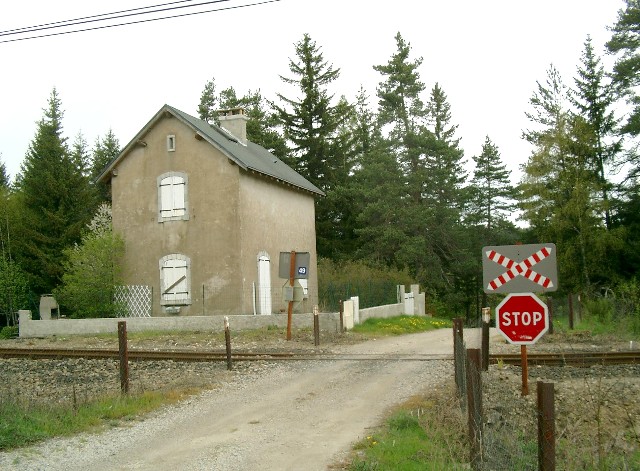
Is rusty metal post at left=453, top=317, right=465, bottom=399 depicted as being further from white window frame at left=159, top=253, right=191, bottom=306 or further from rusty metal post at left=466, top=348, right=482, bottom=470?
white window frame at left=159, top=253, right=191, bottom=306

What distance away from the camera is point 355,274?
3045 centimetres

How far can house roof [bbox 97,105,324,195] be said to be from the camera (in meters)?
25.6

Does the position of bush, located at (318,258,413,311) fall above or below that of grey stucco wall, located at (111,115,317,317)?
below

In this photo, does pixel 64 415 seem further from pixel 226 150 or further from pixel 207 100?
pixel 207 100

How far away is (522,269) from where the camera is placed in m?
9.42

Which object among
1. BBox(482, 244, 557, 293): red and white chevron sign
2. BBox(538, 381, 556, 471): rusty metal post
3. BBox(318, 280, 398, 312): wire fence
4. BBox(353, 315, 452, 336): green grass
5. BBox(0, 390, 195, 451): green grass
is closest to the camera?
BBox(538, 381, 556, 471): rusty metal post

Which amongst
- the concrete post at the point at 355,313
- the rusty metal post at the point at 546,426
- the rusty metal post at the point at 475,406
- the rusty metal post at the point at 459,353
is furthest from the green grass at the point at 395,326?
the rusty metal post at the point at 546,426

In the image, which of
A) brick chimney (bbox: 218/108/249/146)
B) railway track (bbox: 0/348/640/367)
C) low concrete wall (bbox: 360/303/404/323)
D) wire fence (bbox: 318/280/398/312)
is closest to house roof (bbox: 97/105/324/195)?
brick chimney (bbox: 218/108/249/146)

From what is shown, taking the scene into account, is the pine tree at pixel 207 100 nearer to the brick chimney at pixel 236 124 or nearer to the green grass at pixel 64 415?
the brick chimney at pixel 236 124

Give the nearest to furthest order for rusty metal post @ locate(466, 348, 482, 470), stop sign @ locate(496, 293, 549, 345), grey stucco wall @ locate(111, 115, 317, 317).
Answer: rusty metal post @ locate(466, 348, 482, 470)
stop sign @ locate(496, 293, 549, 345)
grey stucco wall @ locate(111, 115, 317, 317)

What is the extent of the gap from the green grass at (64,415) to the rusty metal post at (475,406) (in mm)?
5059

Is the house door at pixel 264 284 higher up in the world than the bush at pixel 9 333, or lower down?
higher up

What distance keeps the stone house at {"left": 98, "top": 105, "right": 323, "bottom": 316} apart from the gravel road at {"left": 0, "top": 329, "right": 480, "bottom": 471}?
12.0m

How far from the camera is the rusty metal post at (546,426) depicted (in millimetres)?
5090
